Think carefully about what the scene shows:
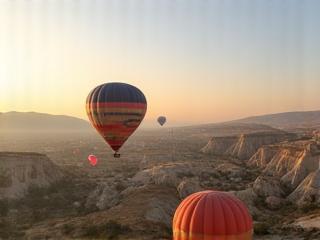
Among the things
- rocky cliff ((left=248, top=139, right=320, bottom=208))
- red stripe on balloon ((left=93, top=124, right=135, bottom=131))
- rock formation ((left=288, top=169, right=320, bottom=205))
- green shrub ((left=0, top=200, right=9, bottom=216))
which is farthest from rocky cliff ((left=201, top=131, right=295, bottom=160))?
red stripe on balloon ((left=93, top=124, right=135, bottom=131))

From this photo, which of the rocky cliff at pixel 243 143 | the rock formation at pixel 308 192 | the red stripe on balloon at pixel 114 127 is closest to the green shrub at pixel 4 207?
the red stripe on balloon at pixel 114 127

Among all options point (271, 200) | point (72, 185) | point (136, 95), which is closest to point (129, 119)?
point (136, 95)

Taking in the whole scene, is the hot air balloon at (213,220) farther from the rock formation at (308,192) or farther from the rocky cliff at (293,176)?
the rocky cliff at (293,176)

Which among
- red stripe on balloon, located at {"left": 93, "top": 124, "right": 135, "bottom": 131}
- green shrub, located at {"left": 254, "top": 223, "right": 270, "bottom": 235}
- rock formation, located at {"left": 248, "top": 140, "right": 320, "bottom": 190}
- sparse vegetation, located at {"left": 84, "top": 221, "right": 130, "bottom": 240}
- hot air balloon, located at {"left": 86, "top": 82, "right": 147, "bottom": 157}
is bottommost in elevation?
green shrub, located at {"left": 254, "top": 223, "right": 270, "bottom": 235}

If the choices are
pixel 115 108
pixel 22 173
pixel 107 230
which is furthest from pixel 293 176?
pixel 22 173

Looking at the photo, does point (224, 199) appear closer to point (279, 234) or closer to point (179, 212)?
point (179, 212)

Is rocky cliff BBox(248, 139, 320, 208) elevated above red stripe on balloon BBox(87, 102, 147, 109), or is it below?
below

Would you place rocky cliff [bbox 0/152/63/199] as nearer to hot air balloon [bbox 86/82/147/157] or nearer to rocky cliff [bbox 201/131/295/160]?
hot air balloon [bbox 86/82/147/157]
